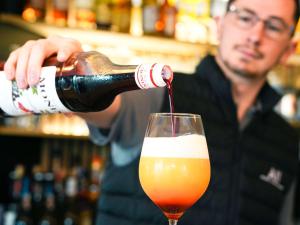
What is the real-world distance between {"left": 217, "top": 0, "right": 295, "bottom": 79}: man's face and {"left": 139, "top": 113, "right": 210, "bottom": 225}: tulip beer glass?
2.44ft

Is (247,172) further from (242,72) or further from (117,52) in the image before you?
(117,52)

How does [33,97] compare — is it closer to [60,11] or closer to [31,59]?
[31,59]

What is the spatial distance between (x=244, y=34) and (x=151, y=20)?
1.16 metres

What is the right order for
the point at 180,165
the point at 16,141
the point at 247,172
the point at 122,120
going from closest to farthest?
the point at 180,165, the point at 122,120, the point at 247,172, the point at 16,141

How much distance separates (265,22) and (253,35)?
0.23 feet

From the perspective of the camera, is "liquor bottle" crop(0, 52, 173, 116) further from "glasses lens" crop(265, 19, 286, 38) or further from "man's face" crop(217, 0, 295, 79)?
"glasses lens" crop(265, 19, 286, 38)

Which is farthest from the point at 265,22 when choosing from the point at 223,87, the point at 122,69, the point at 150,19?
the point at 150,19

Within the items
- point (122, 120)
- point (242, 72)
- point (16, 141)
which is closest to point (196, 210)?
point (122, 120)

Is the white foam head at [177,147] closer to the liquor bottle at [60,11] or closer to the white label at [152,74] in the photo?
the white label at [152,74]

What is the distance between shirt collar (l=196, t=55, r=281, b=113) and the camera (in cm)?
178

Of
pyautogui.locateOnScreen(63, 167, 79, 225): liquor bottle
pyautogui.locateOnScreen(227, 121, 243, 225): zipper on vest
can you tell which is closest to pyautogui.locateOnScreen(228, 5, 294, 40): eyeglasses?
pyautogui.locateOnScreen(227, 121, 243, 225): zipper on vest

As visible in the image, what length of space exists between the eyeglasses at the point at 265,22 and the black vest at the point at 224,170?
163mm

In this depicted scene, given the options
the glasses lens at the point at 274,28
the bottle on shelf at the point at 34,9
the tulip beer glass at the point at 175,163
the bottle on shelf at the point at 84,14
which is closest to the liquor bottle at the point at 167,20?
the bottle on shelf at the point at 84,14

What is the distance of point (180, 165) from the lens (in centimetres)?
105
